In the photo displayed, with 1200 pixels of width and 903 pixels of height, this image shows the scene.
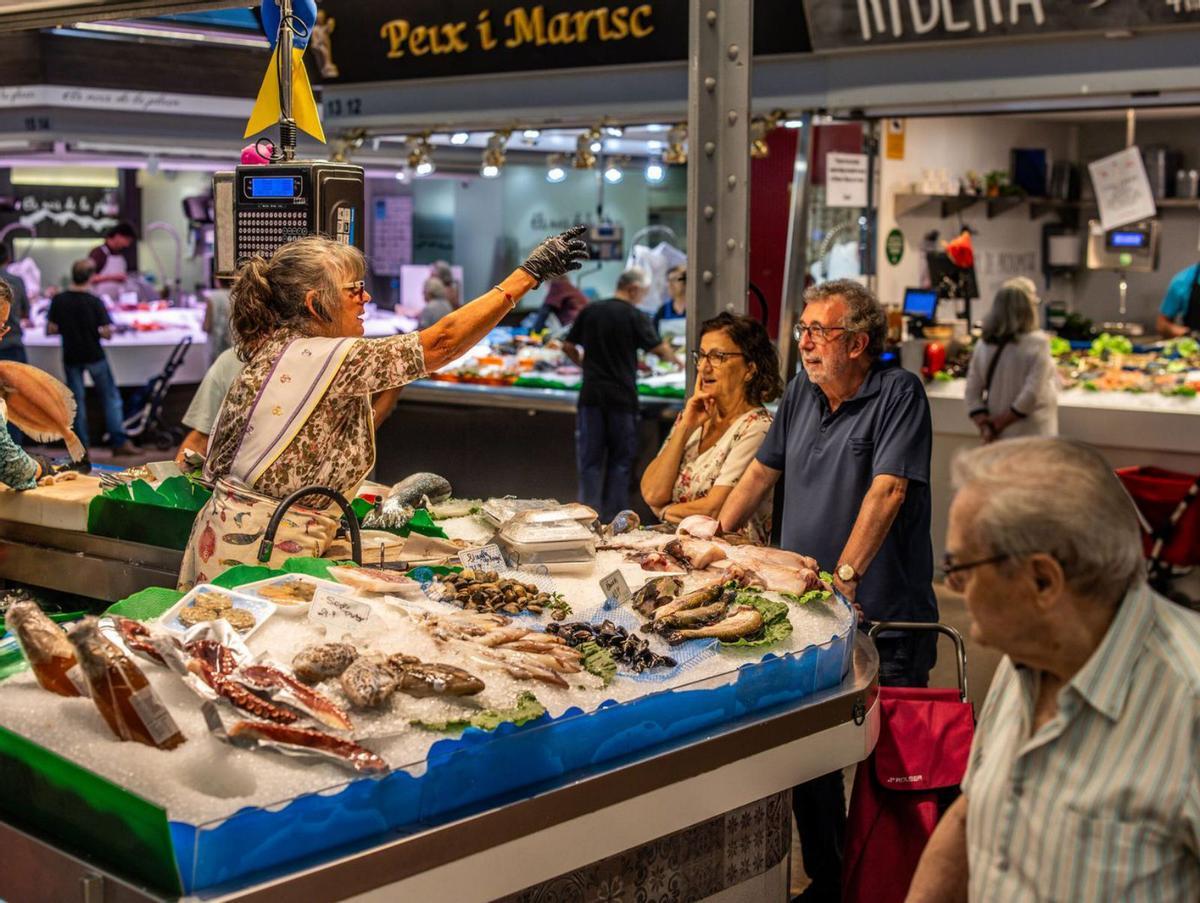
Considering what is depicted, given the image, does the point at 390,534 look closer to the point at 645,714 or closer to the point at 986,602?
the point at 645,714

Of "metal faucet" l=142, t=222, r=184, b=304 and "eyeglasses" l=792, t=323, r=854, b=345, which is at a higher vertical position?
"metal faucet" l=142, t=222, r=184, b=304

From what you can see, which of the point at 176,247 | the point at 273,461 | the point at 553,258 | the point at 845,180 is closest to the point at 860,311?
the point at 553,258

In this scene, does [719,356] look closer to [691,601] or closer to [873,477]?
[873,477]

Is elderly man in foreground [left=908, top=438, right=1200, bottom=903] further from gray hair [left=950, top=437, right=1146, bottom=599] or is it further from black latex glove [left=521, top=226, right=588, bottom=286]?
black latex glove [left=521, top=226, right=588, bottom=286]

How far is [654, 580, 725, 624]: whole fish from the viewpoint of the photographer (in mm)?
2764

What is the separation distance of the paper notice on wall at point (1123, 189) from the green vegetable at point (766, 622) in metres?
6.03

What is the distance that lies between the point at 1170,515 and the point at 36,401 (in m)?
5.13

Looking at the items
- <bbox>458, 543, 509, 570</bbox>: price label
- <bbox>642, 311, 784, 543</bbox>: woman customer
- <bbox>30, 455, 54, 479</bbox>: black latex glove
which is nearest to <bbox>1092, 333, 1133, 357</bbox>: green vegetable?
<bbox>642, 311, 784, 543</bbox>: woman customer

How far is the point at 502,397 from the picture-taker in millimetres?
9227

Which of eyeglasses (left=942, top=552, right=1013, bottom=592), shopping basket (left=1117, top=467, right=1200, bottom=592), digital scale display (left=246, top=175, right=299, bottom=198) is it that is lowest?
shopping basket (left=1117, top=467, right=1200, bottom=592)

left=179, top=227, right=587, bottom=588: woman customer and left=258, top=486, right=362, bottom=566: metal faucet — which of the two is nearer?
left=258, top=486, right=362, bottom=566: metal faucet

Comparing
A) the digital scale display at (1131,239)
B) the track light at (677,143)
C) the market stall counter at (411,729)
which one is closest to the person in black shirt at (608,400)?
the track light at (677,143)

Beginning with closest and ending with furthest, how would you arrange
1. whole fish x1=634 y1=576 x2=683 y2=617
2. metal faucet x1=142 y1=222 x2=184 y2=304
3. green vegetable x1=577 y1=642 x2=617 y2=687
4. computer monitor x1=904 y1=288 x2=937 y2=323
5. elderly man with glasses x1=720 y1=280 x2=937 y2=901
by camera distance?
green vegetable x1=577 y1=642 x2=617 y2=687 → whole fish x1=634 y1=576 x2=683 y2=617 → elderly man with glasses x1=720 y1=280 x2=937 y2=901 → computer monitor x1=904 y1=288 x2=937 y2=323 → metal faucet x1=142 y1=222 x2=184 y2=304

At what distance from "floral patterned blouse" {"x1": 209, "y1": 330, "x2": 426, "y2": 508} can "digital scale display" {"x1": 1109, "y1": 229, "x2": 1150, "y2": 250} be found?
930cm
